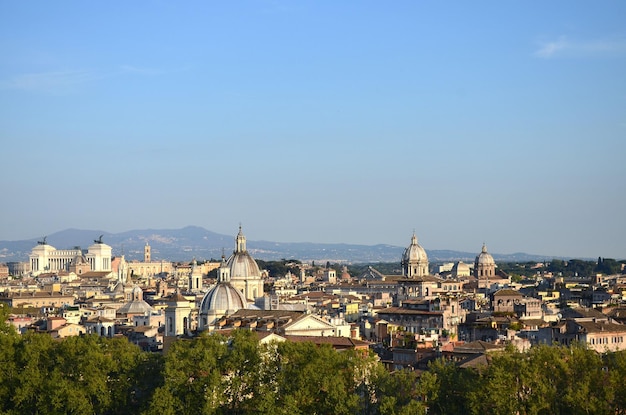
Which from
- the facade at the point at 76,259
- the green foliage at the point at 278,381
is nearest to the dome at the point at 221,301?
the green foliage at the point at 278,381

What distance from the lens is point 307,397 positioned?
1623 inches

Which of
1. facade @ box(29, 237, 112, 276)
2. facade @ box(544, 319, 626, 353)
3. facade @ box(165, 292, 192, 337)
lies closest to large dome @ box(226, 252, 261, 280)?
facade @ box(165, 292, 192, 337)

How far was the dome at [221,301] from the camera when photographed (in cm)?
6856

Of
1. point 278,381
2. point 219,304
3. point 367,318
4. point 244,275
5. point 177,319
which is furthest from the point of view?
point 244,275

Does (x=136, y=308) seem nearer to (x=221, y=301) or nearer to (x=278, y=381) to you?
(x=221, y=301)

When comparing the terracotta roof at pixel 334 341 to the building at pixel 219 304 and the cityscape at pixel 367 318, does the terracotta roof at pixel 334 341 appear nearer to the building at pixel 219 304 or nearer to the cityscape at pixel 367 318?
the cityscape at pixel 367 318

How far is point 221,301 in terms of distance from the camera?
68750mm

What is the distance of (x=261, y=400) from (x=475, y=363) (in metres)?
7.83

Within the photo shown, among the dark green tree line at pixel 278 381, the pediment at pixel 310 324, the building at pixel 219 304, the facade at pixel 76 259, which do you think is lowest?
the dark green tree line at pixel 278 381

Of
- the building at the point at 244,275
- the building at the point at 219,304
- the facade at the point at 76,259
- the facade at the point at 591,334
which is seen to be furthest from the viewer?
the facade at the point at 76,259

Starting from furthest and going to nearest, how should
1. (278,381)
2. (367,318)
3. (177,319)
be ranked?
1. (367,318)
2. (177,319)
3. (278,381)

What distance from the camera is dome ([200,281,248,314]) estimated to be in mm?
68562

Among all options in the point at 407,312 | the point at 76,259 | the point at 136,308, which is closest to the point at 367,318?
the point at 407,312

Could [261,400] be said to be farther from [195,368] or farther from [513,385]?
[513,385]
